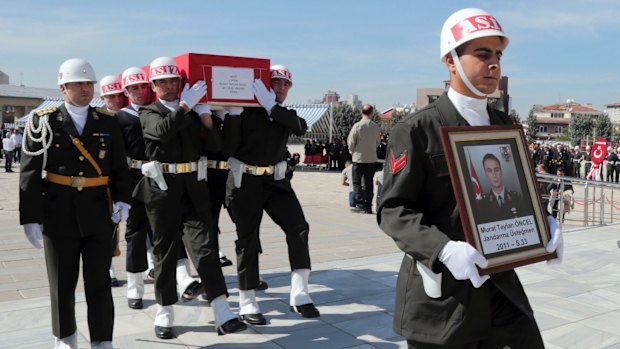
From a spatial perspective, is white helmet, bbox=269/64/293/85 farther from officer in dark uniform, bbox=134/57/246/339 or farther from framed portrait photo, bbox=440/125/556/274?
framed portrait photo, bbox=440/125/556/274

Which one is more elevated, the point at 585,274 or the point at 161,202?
the point at 161,202

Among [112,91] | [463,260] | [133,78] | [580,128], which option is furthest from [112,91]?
[580,128]

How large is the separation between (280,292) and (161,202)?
175cm

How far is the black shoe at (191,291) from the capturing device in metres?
5.59

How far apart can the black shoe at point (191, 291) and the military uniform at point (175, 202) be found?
89cm

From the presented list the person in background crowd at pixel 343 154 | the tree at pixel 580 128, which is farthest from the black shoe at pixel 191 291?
the tree at pixel 580 128

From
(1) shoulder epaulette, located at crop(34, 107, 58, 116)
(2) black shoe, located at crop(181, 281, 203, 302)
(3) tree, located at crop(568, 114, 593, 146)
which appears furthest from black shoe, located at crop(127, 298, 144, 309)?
(3) tree, located at crop(568, 114, 593, 146)

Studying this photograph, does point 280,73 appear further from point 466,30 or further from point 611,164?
point 611,164

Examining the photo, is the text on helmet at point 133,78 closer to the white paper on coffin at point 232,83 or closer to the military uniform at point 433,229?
the white paper on coffin at point 232,83

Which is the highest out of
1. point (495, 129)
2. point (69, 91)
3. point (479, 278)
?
point (69, 91)

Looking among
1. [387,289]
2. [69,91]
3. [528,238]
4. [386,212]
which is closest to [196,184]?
[69,91]

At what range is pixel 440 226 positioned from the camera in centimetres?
240

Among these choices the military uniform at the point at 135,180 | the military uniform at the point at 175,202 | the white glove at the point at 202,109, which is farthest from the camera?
the military uniform at the point at 135,180

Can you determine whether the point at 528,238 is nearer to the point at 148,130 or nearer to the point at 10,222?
the point at 148,130
